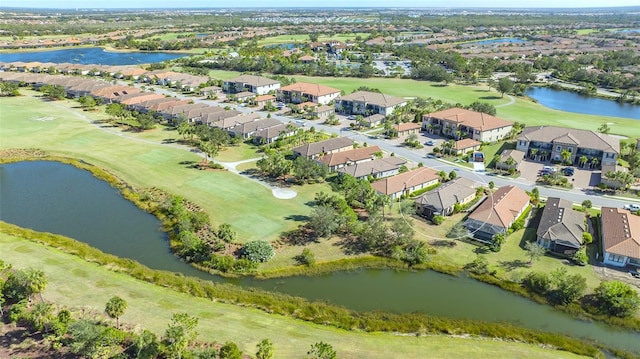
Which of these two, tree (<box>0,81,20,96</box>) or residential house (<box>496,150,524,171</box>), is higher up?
tree (<box>0,81,20,96</box>)

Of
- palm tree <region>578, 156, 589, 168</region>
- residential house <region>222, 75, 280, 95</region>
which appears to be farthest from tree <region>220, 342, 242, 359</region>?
residential house <region>222, 75, 280, 95</region>

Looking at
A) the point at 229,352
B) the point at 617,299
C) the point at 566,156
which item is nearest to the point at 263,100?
the point at 566,156

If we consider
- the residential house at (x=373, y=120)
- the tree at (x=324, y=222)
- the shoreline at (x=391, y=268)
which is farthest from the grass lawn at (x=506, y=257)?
the residential house at (x=373, y=120)

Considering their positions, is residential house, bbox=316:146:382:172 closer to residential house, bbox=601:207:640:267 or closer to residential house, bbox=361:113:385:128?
residential house, bbox=361:113:385:128

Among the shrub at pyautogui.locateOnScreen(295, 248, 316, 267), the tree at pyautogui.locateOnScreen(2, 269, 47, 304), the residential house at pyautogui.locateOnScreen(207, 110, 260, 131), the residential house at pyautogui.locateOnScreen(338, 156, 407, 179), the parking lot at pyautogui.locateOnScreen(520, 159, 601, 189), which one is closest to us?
the tree at pyautogui.locateOnScreen(2, 269, 47, 304)

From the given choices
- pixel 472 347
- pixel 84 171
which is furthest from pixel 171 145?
pixel 472 347

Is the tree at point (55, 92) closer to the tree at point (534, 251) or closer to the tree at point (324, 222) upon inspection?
the tree at point (324, 222)

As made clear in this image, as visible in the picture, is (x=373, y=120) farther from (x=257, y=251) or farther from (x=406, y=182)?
(x=257, y=251)
